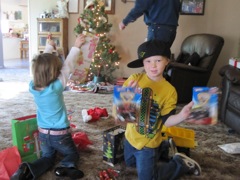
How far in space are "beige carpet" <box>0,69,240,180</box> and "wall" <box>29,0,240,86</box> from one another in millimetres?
1238

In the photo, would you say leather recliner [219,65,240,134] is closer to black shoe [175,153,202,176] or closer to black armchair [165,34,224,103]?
black armchair [165,34,224,103]

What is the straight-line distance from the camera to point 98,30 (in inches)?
150

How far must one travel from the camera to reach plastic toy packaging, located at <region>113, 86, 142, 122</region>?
3.80 feet

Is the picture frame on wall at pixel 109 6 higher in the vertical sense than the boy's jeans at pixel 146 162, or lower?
higher

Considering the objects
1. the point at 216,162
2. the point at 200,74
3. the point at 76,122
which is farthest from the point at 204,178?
the point at 200,74

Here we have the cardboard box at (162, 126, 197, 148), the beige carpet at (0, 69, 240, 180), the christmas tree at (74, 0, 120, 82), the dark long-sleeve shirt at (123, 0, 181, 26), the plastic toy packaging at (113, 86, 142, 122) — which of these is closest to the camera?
the plastic toy packaging at (113, 86, 142, 122)

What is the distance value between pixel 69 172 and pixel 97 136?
605 mm

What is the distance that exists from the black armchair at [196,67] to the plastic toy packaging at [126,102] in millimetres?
1797

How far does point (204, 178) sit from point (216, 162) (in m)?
0.25

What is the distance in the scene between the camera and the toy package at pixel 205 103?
1.04 metres

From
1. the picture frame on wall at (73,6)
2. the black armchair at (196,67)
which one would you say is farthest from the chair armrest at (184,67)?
the picture frame on wall at (73,6)

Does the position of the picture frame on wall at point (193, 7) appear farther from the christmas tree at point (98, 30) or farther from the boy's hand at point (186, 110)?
the boy's hand at point (186, 110)

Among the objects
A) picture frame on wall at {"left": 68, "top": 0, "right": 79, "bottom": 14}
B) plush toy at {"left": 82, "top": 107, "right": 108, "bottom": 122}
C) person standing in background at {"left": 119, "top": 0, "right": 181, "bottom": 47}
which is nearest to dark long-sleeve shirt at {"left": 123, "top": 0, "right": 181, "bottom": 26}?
person standing in background at {"left": 119, "top": 0, "right": 181, "bottom": 47}

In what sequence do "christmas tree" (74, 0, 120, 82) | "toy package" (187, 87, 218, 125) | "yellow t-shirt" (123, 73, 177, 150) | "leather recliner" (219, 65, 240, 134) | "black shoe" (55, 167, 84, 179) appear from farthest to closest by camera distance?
1. "christmas tree" (74, 0, 120, 82)
2. "leather recliner" (219, 65, 240, 134)
3. "black shoe" (55, 167, 84, 179)
4. "yellow t-shirt" (123, 73, 177, 150)
5. "toy package" (187, 87, 218, 125)
